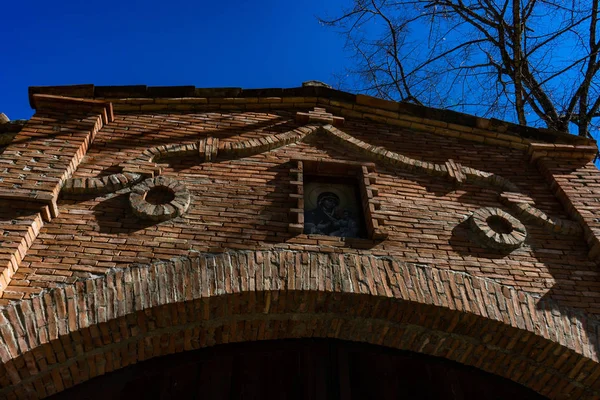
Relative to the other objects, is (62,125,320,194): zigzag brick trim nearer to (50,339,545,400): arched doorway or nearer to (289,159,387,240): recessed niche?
(289,159,387,240): recessed niche

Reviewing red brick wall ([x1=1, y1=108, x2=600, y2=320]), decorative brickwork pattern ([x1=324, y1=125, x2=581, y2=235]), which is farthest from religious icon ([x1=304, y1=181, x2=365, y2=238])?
decorative brickwork pattern ([x1=324, y1=125, x2=581, y2=235])

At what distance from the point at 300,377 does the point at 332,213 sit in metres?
1.45

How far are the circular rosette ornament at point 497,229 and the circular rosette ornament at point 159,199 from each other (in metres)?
2.54

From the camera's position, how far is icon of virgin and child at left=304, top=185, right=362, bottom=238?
4.44 m

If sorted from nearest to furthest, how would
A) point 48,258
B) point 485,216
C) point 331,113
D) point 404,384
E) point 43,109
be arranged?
point 48,258 → point 404,384 → point 485,216 → point 43,109 → point 331,113

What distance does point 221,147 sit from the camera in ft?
16.3

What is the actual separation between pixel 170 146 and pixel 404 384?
2992mm

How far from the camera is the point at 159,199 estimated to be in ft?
14.5

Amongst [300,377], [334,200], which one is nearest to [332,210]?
[334,200]

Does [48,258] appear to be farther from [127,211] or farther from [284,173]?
[284,173]

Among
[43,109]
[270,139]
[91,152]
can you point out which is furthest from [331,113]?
[43,109]

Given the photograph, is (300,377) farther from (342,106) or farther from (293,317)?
(342,106)

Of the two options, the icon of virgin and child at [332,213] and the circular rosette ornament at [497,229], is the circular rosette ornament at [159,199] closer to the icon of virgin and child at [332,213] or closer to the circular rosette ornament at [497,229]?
the icon of virgin and child at [332,213]

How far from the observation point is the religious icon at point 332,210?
4.45 metres
